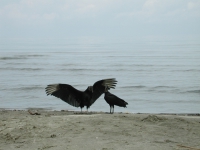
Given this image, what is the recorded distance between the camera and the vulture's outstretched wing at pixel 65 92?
9.06m

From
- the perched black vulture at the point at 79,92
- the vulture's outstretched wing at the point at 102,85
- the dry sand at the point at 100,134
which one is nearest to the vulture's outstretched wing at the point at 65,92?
the perched black vulture at the point at 79,92

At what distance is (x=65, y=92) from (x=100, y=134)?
3465mm

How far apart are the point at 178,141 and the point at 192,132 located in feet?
2.46

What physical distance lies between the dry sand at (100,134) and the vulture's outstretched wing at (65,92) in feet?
A: 7.32

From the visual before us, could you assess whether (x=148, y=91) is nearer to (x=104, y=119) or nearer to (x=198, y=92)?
(x=198, y=92)

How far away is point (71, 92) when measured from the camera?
363 inches

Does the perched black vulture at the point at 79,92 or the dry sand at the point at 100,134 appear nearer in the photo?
the dry sand at the point at 100,134

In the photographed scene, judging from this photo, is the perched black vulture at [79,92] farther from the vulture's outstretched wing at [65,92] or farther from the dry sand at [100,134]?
the dry sand at [100,134]

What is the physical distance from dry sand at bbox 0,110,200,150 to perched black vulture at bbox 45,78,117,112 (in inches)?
82.5

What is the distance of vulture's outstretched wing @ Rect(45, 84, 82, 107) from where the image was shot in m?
9.06

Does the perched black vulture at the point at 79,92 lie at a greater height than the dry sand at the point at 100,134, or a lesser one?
greater

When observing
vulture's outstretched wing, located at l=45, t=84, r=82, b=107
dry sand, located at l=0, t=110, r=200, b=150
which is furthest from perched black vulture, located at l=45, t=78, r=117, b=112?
dry sand, located at l=0, t=110, r=200, b=150

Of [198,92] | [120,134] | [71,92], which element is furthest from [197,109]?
[120,134]

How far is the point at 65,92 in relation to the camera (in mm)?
9164
